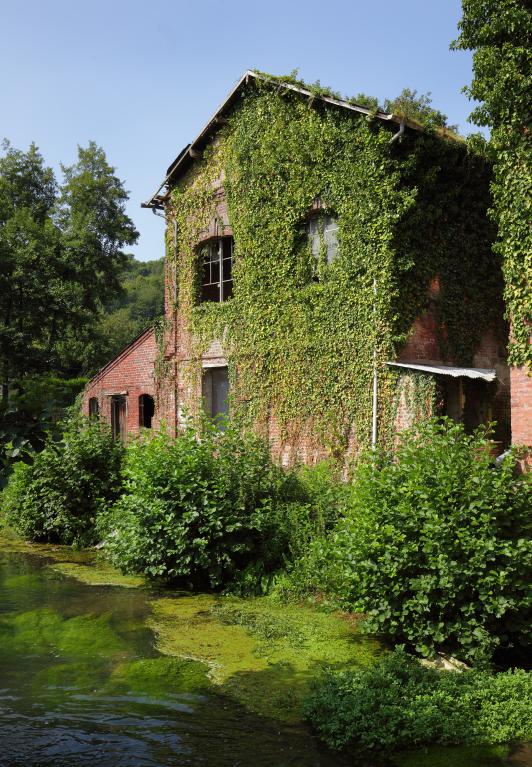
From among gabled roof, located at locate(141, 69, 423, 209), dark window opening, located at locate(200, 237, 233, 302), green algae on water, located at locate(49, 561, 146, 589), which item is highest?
gabled roof, located at locate(141, 69, 423, 209)

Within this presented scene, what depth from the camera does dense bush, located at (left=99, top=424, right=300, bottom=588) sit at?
1029 centimetres

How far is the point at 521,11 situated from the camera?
8930mm

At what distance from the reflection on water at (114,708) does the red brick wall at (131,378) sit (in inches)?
418

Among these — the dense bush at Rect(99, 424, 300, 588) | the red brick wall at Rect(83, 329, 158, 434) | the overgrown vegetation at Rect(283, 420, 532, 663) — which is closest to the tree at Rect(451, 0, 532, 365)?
the overgrown vegetation at Rect(283, 420, 532, 663)

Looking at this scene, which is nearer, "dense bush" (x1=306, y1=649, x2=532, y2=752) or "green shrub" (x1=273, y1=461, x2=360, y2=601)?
"dense bush" (x1=306, y1=649, x2=532, y2=752)

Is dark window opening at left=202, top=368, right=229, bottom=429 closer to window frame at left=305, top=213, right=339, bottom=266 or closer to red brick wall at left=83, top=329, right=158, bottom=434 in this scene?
red brick wall at left=83, top=329, right=158, bottom=434

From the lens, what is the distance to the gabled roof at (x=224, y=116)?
40.8 ft

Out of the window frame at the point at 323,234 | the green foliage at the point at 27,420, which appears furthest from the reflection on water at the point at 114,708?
the window frame at the point at 323,234

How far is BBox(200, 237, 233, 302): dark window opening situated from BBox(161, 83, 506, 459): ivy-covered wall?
56 centimetres

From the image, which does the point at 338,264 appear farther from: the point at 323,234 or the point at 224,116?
the point at 224,116

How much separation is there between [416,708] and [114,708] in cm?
272

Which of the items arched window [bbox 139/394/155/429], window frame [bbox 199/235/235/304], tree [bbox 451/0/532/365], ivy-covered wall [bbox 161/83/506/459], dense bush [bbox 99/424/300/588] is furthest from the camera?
arched window [bbox 139/394/155/429]

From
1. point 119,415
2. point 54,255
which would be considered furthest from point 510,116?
point 54,255

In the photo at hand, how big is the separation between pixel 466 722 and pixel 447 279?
9.09m
